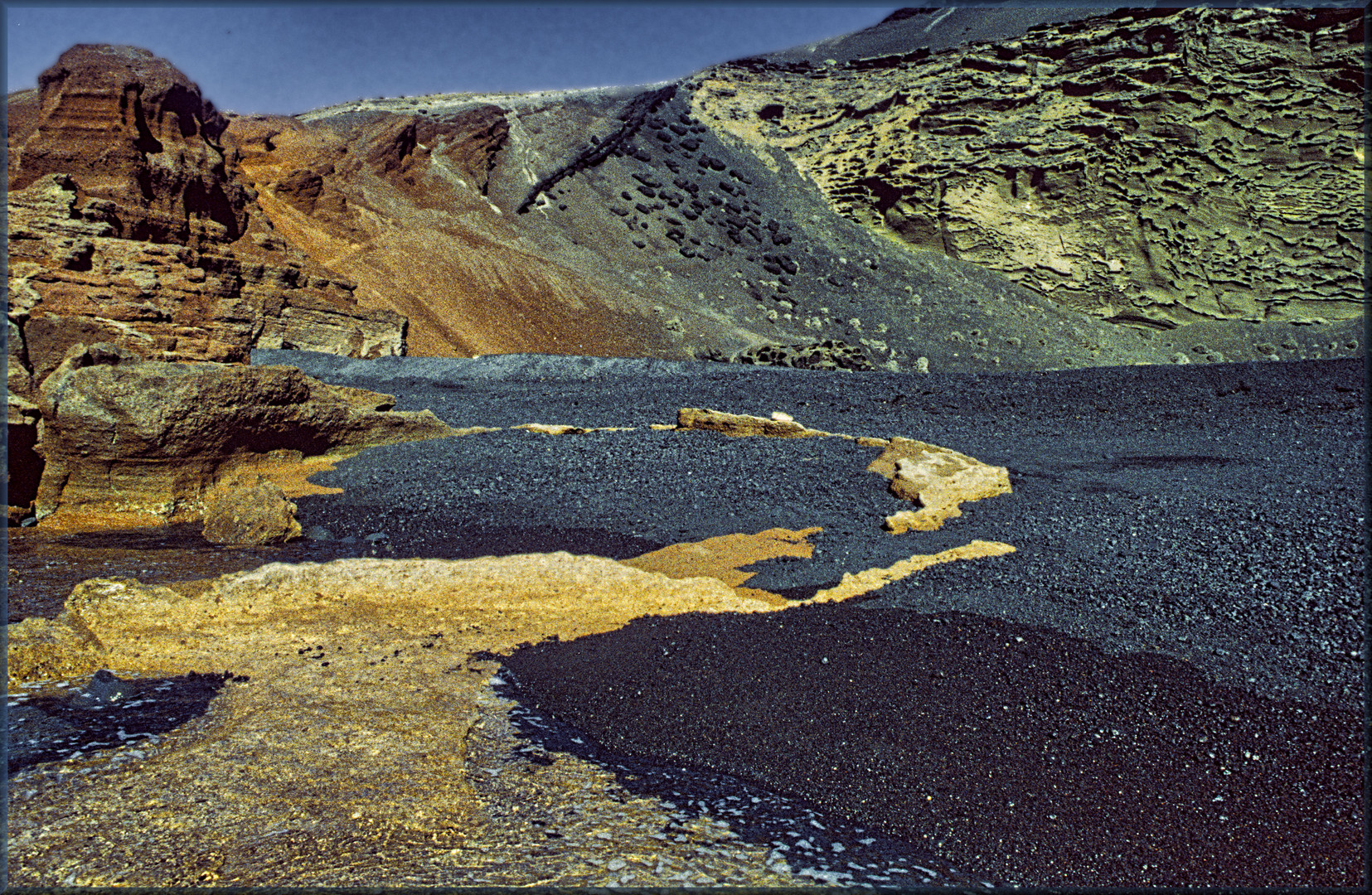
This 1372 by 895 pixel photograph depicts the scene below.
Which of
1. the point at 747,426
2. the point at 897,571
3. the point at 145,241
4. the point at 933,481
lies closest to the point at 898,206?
the point at 747,426

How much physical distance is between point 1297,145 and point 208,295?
31.4 meters

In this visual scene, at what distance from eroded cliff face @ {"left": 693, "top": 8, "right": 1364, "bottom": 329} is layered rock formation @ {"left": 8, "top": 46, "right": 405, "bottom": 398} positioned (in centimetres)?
2099

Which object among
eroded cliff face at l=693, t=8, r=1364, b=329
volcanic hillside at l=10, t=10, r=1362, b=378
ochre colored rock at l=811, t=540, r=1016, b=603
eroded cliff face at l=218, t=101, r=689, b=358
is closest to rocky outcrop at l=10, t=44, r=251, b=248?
volcanic hillside at l=10, t=10, r=1362, b=378

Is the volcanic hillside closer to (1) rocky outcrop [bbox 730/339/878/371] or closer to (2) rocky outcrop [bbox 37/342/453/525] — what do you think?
(1) rocky outcrop [bbox 730/339/878/371]

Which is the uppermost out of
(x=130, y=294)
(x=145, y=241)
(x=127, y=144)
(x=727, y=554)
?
(x=127, y=144)

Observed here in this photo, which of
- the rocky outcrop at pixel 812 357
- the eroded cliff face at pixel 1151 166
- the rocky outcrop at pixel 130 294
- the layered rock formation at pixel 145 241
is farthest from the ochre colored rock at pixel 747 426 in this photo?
the eroded cliff face at pixel 1151 166

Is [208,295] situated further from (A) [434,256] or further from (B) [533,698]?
(B) [533,698]

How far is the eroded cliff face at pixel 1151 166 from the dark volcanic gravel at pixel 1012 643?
775 inches

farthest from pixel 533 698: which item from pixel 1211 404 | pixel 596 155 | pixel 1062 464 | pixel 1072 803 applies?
pixel 596 155

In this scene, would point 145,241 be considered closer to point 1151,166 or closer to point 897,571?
point 897,571

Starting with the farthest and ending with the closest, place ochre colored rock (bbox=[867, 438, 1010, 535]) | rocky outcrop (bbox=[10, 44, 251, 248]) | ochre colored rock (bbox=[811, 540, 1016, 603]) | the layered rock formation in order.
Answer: rocky outcrop (bbox=[10, 44, 251, 248]) < the layered rock formation < ochre colored rock (bbox=[867, 438, 1010, 535]) < ochre colored rock (bbox=[811, 540, 1016, 603])

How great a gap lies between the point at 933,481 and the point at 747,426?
9.59 feet

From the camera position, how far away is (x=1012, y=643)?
4414 mm

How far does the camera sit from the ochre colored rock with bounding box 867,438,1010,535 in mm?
6859
